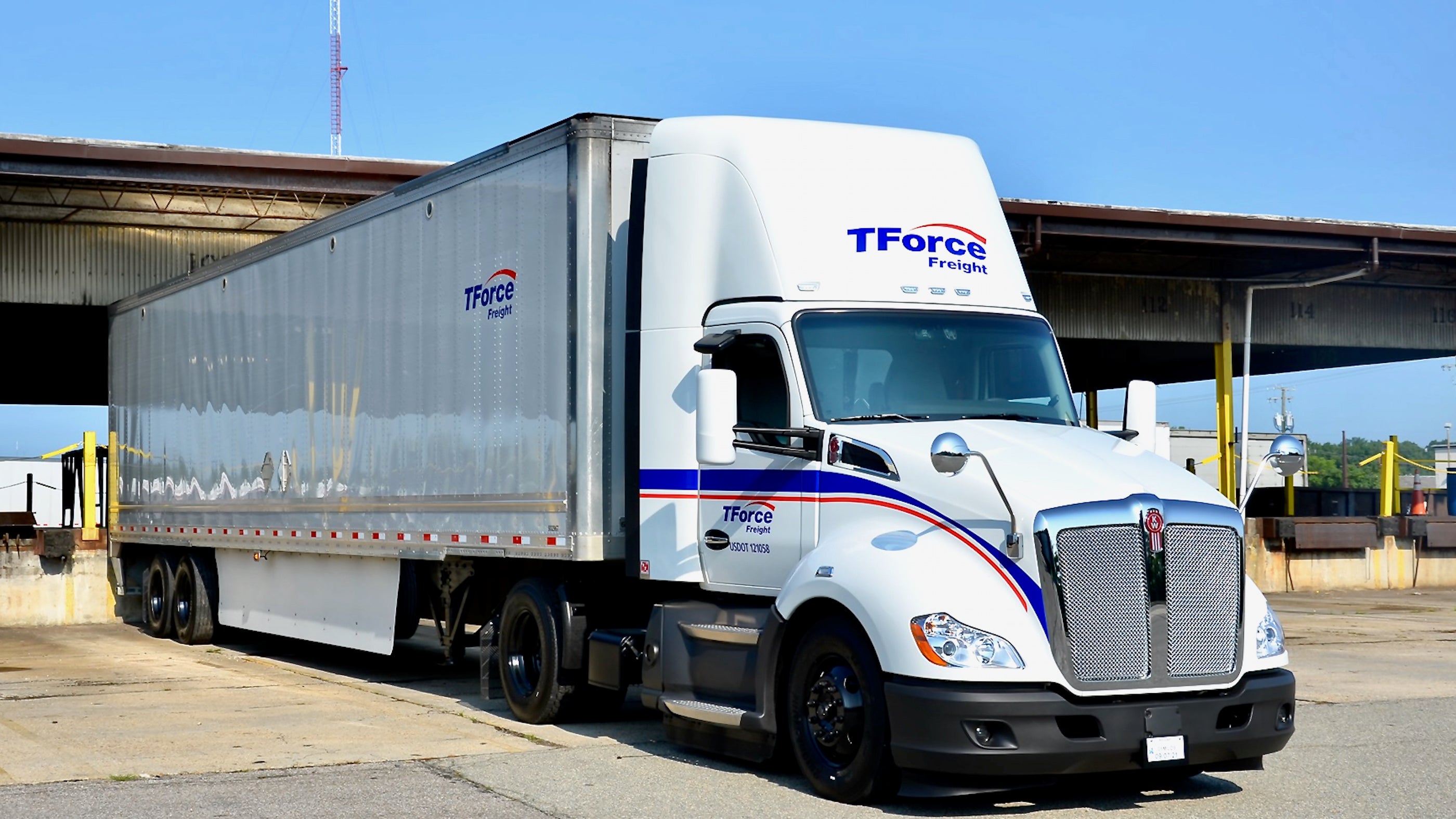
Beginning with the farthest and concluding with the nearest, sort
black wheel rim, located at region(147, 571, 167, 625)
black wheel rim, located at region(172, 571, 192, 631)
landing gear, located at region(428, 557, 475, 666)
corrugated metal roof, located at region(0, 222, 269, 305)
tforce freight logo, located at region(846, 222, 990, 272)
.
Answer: corrugated metal roof, located at region(0, 222, 269, 305) → black wheel rim, located at region(147, 571, 167, 625) → black wheel rim, located at region(172, 571, 192, 631) → landing gear, located at region(428, 557, 475, 666) → tforce freight logo, located at region(846, 222, 990, 272)

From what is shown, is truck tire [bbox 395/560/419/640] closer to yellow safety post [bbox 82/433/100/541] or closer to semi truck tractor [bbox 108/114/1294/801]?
semi truck tractor [bbox 108/114/1294/801]

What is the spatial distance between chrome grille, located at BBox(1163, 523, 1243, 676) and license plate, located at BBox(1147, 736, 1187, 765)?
352mm

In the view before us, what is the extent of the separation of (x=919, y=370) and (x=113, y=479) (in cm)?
1573

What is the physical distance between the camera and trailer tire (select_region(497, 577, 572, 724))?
11102mm

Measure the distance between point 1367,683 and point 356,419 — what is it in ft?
30.3

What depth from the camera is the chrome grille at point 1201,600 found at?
810 centimetres

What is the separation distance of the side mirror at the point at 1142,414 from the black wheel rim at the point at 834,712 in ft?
8.33

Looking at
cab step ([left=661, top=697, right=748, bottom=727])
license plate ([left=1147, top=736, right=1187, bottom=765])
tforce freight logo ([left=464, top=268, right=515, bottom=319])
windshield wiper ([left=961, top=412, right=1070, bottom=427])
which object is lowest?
cab step ([left=661, top=697, right=748, bottom=727])

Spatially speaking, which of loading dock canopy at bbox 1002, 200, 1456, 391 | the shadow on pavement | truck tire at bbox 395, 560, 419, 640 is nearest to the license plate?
the shadow on pavement

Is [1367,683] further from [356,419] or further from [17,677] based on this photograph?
[17,677]

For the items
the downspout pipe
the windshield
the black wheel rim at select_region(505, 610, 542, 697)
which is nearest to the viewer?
the windshield

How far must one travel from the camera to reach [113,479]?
853 inches

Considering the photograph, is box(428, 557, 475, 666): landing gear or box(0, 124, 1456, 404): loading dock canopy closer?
box(428, 557, 475, 666): landing gear

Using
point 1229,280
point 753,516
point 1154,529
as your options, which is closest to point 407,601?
point 753,516
